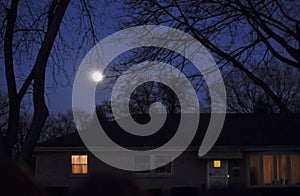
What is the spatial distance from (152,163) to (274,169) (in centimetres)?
646

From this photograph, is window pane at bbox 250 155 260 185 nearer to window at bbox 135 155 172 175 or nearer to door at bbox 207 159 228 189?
door at bbox 207 159 228 189

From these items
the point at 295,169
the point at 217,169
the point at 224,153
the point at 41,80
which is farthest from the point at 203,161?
the point at 41,80

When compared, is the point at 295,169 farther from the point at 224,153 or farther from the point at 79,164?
the point at 79,164

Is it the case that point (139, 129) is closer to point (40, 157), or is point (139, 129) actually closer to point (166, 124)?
point (166, 124)

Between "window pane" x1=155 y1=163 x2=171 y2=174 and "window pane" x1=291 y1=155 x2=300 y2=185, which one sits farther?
"window pane" x1=155 y1=163 x2=171 y2=174

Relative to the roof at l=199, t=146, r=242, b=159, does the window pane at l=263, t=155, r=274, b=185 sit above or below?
below

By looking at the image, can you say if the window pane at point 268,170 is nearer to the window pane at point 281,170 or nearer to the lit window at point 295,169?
the window pane at point 281,170

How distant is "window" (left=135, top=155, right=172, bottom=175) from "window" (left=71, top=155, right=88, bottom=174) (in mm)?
2816

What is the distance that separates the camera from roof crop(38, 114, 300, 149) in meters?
28.9

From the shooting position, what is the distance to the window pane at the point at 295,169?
27.9m

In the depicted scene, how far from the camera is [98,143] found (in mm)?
29438

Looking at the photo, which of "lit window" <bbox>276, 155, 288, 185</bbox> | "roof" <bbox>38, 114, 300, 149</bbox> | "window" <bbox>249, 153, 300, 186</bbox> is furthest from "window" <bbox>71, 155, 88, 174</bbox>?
"lit window" <bbox>276, 155, 288, 185</bbox>

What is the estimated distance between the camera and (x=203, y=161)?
28266 mm

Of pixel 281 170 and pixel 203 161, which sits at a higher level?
pixel 203 161
